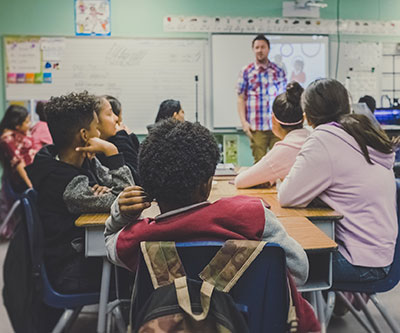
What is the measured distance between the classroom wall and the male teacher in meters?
0.46

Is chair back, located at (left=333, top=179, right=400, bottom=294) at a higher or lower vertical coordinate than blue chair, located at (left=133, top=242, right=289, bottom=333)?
lower

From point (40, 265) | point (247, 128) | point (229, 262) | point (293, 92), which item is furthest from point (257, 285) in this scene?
point (247, 128)

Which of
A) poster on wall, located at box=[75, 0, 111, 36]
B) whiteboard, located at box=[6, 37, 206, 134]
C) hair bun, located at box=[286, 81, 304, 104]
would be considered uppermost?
poster on wall, located at box=[75, 0, 111, 36]

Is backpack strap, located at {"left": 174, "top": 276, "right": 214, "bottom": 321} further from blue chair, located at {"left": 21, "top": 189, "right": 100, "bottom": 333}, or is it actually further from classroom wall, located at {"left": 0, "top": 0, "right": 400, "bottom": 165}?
classroom wall, located at {"left": 0, "top": 0, "right": 400, "bottom": 165}

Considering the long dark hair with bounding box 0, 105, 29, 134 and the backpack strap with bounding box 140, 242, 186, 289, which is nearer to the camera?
the backpack strap with bounding box 140, 242, 186, 289

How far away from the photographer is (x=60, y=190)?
75.3 inches

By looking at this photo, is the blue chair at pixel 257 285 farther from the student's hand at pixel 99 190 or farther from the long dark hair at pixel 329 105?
the long dark hair at pixel 329 105

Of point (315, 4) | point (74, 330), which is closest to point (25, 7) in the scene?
point (315, 4)

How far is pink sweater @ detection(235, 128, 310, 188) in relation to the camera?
Result: 8.06 ft

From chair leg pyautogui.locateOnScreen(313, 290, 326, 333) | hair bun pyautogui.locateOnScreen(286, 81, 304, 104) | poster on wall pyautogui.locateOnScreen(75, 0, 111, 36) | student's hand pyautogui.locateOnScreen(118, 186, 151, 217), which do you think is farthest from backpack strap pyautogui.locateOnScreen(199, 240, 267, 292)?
poster on wall pyautogui.locateOnScreen(75, 0, 111, 36)

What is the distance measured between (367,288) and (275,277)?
38.7 inches

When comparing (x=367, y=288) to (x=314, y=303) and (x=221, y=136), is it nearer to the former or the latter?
(x=314, y=303)

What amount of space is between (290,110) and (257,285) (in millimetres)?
1562

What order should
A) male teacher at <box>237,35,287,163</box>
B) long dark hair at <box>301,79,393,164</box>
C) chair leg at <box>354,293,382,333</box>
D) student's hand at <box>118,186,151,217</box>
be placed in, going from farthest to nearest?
male teacher at <box>237,35,287,163</box> → chair leg at <box>354,293,382,333</box> → long dark hair at <box>301,79,393,164</box> → student's hand at <box>118,186,151,217</box>
